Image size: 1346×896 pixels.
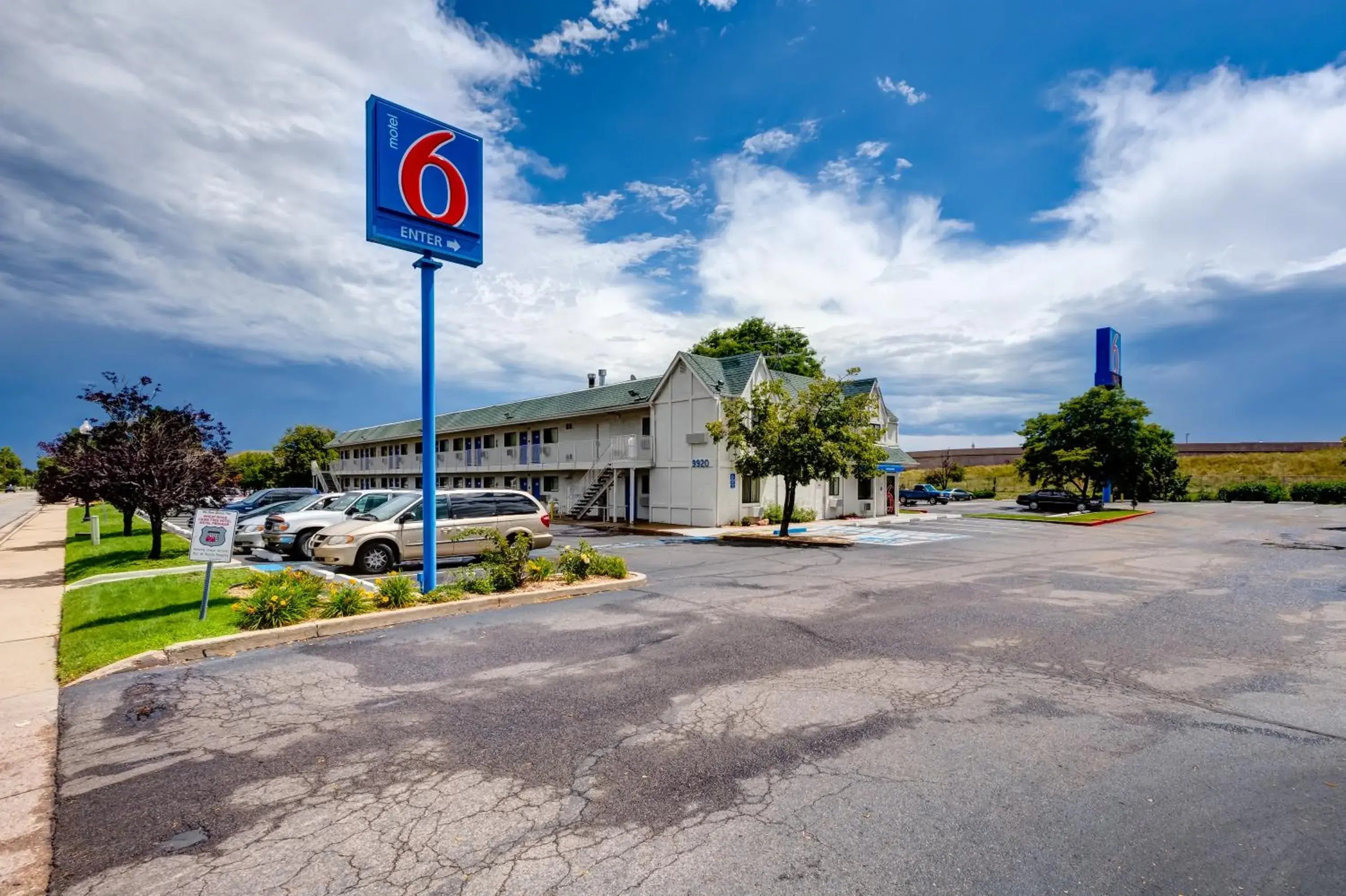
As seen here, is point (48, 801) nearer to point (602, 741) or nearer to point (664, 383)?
point (602, 741)

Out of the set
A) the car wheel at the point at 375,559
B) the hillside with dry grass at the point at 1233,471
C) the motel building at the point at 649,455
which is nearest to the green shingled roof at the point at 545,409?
the motel building at the point at 649,455

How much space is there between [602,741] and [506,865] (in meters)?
1.61

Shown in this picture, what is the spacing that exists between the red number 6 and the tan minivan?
225 inches

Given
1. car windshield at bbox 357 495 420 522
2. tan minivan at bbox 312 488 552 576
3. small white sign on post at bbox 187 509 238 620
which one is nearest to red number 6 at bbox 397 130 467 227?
small white sign on post at bbox 187 509 238 620

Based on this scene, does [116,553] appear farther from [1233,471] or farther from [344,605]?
[1233,471]

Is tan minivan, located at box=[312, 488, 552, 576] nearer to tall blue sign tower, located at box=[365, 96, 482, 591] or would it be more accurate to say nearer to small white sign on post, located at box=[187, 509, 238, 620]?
tall blue sign tower, located at box=[365, 96, 482, 591]

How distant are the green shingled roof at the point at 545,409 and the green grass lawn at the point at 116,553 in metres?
11.5

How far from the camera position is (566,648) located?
7.86 m

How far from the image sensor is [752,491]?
2905cm

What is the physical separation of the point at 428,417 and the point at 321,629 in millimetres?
3584

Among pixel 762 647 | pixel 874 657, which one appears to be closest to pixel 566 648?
pixel 762 647

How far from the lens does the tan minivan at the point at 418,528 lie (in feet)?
43.8

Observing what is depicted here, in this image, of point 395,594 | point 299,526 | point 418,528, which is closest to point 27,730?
point 395,594

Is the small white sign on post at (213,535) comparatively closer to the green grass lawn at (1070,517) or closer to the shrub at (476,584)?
the shrub at (476,584)
